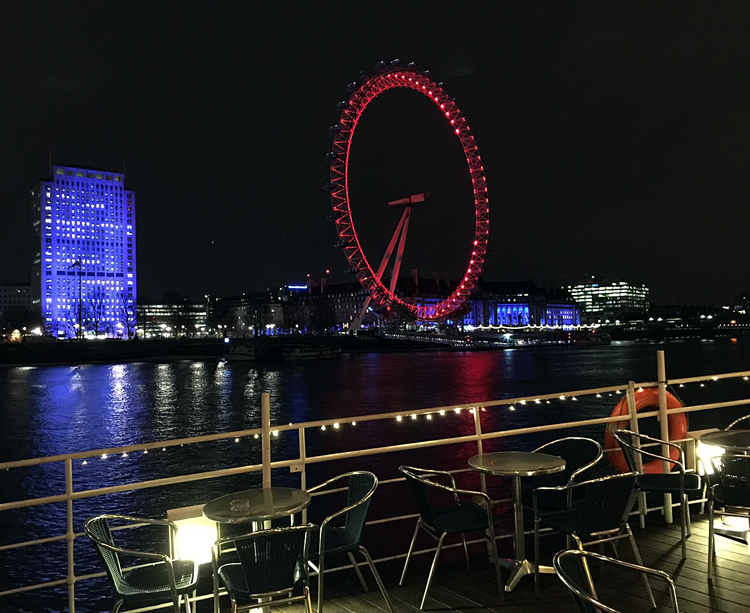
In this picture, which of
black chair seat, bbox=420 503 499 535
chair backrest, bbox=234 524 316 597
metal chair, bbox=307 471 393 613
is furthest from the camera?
black chair seat, bbox=420 503 499 535

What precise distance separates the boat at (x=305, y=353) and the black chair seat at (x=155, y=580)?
69323 millimetres

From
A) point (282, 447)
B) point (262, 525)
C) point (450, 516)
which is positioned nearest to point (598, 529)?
point (450, 516)

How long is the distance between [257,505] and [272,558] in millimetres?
567

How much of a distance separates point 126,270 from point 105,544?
438 feet

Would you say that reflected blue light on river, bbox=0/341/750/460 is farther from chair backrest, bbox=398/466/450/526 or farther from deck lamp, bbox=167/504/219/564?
chair backrest, bbox=398/466/450/526

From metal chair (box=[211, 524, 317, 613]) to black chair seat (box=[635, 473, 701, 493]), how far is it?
280 cm

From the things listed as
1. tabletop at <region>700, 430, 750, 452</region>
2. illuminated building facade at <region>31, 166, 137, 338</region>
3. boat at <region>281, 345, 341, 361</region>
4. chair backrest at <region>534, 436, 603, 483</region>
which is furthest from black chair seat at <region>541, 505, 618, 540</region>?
illuminated building facade at <region>31, 166, 137, 338</region>

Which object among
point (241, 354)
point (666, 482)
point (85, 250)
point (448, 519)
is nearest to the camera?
point (448, 519)

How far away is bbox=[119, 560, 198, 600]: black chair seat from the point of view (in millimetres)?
3508

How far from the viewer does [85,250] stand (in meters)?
126

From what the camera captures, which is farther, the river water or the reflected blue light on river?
the reflected blue light on river

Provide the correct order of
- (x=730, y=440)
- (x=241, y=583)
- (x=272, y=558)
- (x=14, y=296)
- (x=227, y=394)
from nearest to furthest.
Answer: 1. (x=272, y=558)
2. (x=241, y=583)
3. (x=730, y=440)
4. (x=227, y=394)
5. (x=14, y=296)

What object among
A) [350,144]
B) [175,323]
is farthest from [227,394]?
[175,323]

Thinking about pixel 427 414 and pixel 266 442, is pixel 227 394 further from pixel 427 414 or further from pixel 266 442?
pixel 266 442
